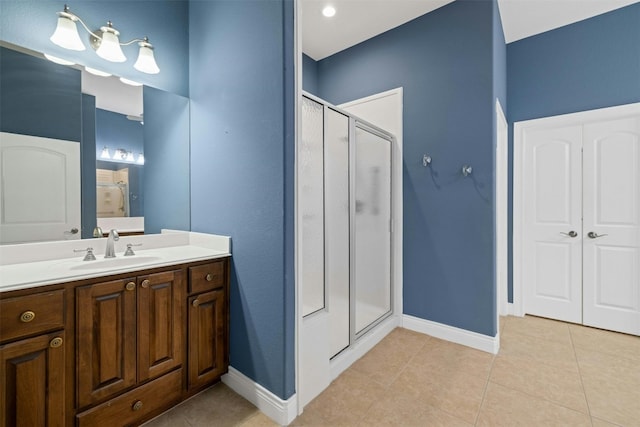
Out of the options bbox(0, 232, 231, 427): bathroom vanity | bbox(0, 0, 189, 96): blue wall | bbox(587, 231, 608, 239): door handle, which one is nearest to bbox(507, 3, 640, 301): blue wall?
bbox(587, 231, 608, 239): door handle

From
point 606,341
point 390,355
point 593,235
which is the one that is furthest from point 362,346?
point 593,235

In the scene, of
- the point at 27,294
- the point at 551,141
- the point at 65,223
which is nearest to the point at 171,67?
the point at 65,223

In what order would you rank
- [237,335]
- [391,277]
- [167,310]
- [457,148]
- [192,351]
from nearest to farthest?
[167,310] → [192,351] → [237,335] → [457,148] → [391,277]

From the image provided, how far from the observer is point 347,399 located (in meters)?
1.73

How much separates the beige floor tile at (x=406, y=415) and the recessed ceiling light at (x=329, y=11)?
3.11 meters

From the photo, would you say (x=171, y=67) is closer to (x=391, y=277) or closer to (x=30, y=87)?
(x=30, y=87)

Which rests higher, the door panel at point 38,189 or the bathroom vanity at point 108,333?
the door panel at point 38,189

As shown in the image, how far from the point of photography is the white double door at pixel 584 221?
262 centimetres

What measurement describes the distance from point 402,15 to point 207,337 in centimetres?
313

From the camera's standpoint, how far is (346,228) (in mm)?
2176

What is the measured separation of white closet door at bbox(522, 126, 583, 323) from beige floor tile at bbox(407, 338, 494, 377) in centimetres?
133

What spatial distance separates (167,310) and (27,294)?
0.57 m

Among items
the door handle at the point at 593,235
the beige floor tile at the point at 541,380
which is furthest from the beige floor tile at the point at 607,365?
the door handle at the point at 593,235

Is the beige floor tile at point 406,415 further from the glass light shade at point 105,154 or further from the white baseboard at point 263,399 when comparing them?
the glass light shade at point 105,154
